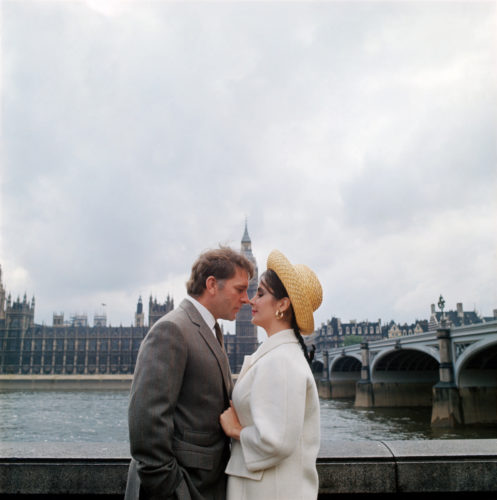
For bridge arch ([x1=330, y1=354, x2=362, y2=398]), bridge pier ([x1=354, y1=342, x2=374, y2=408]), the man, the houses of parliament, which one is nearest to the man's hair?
the man

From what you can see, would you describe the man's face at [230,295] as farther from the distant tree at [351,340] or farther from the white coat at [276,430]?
the distant tree at [351,340]

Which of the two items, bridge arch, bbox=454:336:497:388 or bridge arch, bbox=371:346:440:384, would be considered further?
bridge arch, bbox=371:346:440:384

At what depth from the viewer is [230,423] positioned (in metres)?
1.68

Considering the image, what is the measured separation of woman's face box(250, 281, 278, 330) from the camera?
5.90 feet

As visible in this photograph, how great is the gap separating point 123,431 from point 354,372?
87.8 feet

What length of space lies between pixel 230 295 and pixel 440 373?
19.3 m

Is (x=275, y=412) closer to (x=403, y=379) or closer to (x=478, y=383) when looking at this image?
(x=478, y=383)

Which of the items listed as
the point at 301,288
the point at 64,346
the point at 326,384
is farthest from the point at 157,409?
the point at 64,346

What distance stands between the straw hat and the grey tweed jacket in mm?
353

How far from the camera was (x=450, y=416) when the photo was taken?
18047 mm

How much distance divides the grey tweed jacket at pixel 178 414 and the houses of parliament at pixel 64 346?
61464 millimetres

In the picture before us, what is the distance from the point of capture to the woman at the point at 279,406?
1.53m

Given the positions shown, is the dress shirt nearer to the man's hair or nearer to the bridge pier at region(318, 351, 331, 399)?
the man's hair

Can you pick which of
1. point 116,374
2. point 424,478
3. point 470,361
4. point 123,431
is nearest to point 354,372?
point 470,361
